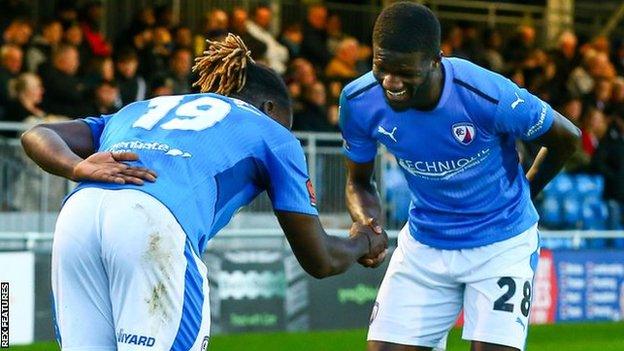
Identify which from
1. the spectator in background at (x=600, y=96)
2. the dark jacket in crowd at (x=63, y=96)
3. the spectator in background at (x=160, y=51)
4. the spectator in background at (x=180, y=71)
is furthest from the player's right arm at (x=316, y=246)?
the spectator in background at (x=600, y=96)

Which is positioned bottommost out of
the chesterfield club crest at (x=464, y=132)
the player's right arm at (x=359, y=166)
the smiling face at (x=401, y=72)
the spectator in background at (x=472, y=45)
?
the spectator in background at (x=472, y=45)

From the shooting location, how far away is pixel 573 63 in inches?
888

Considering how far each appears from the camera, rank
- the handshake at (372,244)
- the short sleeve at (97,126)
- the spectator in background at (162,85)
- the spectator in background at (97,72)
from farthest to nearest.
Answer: the spectator in background at (162,85) < the spectator in background at (97,72) < the handshake at (372,244) < the short sleeve at (97,126)

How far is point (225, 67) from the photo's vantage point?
6.15 meters

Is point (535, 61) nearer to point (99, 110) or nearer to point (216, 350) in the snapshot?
point (99, 110)

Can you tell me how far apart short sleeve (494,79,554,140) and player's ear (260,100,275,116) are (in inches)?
67.6

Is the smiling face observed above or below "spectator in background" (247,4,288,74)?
above

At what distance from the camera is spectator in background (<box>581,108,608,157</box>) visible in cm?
2031

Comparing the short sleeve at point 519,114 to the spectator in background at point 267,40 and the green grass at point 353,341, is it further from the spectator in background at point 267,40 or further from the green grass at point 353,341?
the spectator in background at point 267,40

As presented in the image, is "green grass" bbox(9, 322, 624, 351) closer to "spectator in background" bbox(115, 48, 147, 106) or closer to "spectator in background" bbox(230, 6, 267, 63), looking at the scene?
"spectator in background" bbox(115, 48, 147, 106)

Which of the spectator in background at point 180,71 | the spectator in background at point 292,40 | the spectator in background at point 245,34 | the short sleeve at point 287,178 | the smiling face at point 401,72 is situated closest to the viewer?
the short sleeve at point 287,178

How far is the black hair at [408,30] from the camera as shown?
706 cm

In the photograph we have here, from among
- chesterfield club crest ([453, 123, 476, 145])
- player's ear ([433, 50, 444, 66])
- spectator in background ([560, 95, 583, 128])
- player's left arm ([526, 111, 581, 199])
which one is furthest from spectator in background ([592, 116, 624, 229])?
player's ear ([433, 50, 444, 66])

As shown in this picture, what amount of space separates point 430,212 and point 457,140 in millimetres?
532
